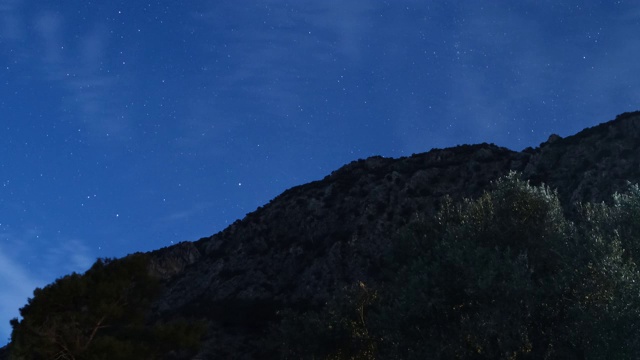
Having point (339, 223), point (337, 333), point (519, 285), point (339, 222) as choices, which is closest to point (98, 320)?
point (337, 333)

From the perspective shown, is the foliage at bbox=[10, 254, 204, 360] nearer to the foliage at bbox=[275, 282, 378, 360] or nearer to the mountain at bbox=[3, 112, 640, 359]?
the foliage at bbox=[275, 282, 378, 360]

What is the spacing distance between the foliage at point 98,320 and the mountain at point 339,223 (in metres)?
21.7

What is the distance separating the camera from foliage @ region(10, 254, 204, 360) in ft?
106

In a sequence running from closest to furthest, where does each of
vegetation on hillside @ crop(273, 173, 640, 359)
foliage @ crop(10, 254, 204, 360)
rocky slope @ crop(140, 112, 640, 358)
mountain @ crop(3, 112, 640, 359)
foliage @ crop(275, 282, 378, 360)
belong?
vegetation on hillside @ crop(273, 173, 640, 359) < foliage @ crop(10, 254, 204, 360) < foliage @ crop(275, 282, 378, 360) < mountain @ crop(3, 112, 640, 359) < rocky slope @ crop(140, 112, 640, 358)

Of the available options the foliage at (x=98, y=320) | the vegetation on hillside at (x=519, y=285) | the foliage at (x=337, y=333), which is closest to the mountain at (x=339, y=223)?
the foliage at (x=337, y=333)

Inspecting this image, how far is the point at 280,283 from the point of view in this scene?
79.4 meters

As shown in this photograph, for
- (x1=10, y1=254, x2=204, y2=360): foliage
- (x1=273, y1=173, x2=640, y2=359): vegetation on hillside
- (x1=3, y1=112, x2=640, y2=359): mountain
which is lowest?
(x1=273, y1=173, x2=640, y2=359): vegetation on hillside

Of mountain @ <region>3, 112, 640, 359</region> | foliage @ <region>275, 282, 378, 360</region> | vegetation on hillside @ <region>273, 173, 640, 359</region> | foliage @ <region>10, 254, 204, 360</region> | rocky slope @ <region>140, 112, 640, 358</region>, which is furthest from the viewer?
rocky slope @ <region>140, 112, 640, 358</region>

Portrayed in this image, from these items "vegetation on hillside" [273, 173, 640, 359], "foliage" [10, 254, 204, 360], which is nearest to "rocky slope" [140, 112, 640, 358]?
"foliage" [10, 254, 204, 360]

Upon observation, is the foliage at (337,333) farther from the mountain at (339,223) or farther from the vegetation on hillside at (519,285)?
the mountain at (339,223)

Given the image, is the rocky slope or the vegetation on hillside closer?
the vegetation on hillside

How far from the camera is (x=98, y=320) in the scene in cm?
3512

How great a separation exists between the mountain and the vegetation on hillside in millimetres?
29946

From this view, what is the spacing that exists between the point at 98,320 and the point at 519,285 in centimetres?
2265
